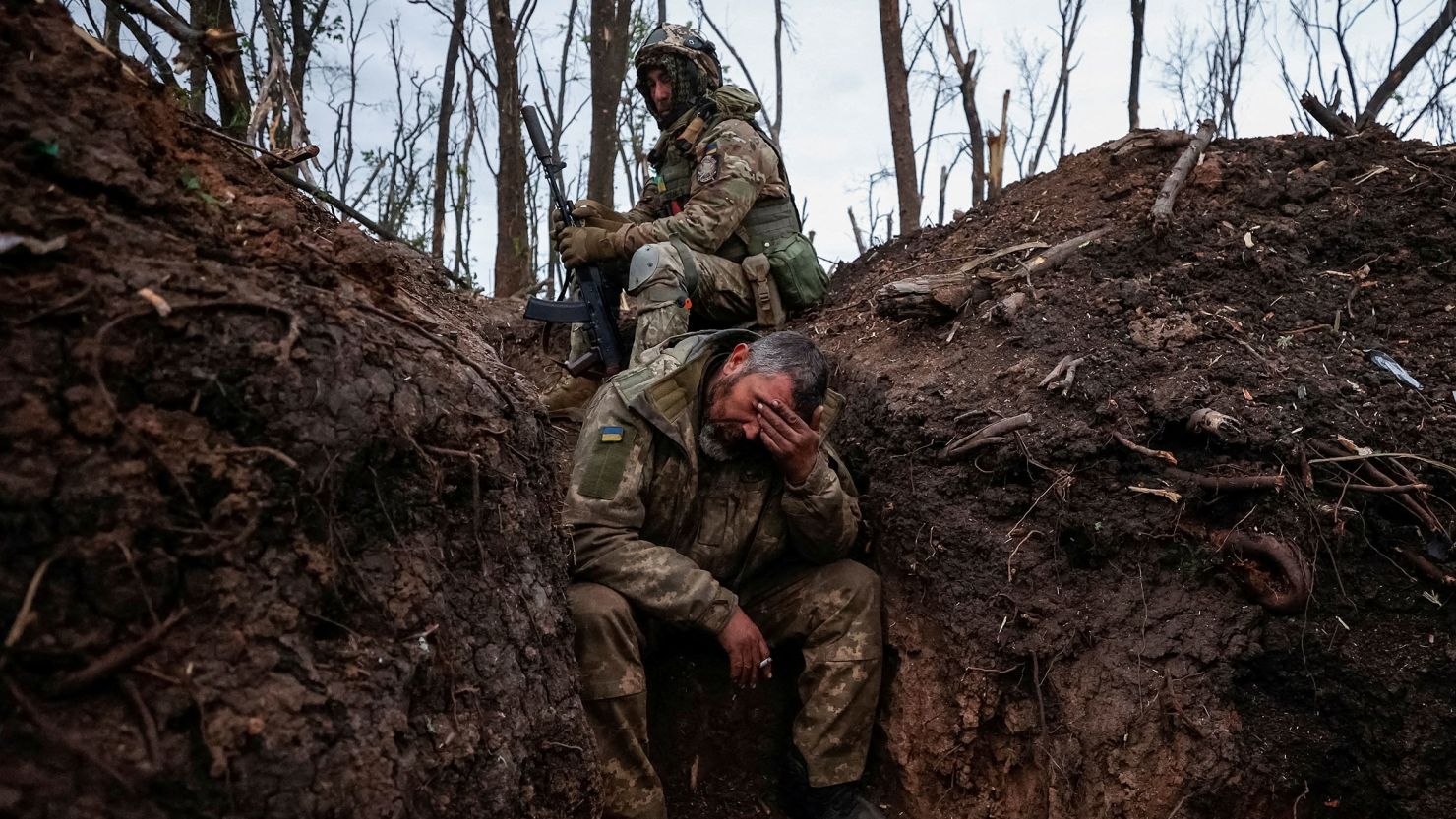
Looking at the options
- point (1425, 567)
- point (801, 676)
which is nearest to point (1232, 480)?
point (1425, 567)

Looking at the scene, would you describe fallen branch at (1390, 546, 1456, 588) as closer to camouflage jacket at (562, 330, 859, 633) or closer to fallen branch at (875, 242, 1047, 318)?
camouflage jacket at (562, 330, 859, 633)

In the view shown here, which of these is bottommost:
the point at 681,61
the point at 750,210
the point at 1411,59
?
the point at 750,210

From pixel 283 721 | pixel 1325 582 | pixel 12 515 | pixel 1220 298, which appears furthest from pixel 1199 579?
pixel 12 515

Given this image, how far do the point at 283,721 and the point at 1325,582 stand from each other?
3.02 m

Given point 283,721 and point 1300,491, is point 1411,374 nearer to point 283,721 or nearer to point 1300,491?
point 1300,491

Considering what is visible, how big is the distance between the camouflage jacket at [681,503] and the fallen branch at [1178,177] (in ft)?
6.99

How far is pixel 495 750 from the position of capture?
2.48m

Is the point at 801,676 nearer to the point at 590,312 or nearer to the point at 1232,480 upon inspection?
the point at 1232,480

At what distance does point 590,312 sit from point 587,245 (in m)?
0.35

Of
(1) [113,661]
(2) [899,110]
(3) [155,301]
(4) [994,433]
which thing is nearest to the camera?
(1) [113,661]

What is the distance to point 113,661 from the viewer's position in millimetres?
1774

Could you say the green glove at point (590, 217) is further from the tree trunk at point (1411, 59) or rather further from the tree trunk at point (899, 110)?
the tree trunk at point (1411, 59)

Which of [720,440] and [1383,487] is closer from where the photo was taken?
[1383,487]

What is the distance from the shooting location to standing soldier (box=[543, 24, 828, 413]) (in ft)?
17.0
